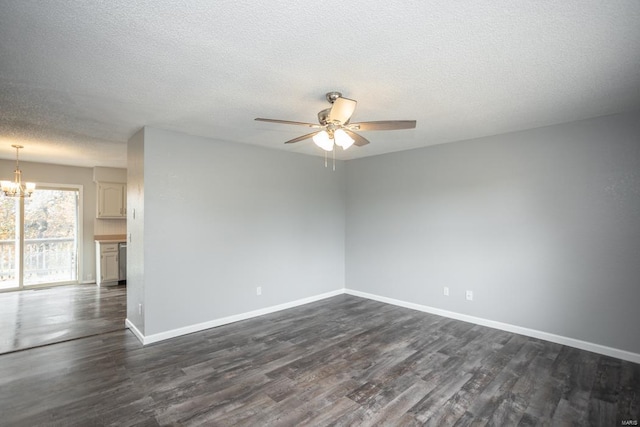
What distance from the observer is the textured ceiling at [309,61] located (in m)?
1.57

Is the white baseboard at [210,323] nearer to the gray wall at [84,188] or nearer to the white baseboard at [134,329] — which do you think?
the white baseboard at [134,329]

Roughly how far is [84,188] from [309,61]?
261 inches

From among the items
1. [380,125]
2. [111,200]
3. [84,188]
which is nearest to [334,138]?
[380,125]

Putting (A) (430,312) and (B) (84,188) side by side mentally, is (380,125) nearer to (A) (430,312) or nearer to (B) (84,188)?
(A) (430,312)

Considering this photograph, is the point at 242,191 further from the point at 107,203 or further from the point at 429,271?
the point at 107,203


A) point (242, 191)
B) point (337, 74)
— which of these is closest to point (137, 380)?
point (242, 191)

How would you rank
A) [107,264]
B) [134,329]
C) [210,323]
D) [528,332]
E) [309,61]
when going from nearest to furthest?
1. [309,61]
2. [528,332]
3. [134,329]
4. [210,323]
5. [107,264]

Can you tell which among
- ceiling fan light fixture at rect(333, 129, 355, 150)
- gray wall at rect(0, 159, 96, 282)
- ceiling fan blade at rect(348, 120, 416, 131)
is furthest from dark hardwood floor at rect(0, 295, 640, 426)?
gray wall at rect(0, 159, 96, 282)

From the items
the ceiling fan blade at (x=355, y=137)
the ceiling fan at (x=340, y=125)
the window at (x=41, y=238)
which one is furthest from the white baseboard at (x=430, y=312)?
the window at (x=41, y=238)

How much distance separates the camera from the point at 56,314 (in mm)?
4496

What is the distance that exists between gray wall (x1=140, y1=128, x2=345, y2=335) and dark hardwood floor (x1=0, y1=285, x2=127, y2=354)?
1118mm

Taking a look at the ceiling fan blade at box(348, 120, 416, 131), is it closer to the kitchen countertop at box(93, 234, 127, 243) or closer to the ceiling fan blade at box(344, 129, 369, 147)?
the ceiling fan blade at box(344, 129, 369, 147)

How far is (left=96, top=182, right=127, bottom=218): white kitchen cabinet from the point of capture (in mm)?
6535

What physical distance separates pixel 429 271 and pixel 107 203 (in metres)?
6.49
